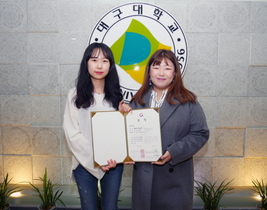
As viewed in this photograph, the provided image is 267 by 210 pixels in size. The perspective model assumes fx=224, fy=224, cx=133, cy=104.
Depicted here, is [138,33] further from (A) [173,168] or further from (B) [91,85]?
(A) [173,168]

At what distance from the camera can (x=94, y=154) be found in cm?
150

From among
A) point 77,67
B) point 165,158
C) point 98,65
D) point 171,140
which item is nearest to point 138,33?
point 77,67

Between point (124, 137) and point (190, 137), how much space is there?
1.43ft

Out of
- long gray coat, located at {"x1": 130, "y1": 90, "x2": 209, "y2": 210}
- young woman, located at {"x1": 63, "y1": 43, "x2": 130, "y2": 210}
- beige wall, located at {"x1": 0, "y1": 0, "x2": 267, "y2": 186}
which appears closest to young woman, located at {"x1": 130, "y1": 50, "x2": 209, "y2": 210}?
long gray coat, located at {"x1": 130, "y1": 90, "x2": 209, "y2": 210}

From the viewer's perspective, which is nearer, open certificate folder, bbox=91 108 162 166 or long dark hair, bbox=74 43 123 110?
open certificate folder, bbox=91 108 162 166

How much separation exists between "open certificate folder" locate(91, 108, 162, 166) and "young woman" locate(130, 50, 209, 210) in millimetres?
A: 81

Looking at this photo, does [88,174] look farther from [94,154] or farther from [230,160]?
[230,160]

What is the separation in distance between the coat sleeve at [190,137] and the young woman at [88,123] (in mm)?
408

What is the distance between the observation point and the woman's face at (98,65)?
161 centimetres

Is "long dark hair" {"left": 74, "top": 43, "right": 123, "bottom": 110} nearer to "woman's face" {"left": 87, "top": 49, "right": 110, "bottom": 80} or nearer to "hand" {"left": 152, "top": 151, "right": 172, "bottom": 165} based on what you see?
"woman's face" {"left": 87, "top": 49, "right": 110, "bottom": 80}

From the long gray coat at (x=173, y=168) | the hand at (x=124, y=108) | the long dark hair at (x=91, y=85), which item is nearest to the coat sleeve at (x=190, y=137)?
the long gray coat at (x=173, y=168)

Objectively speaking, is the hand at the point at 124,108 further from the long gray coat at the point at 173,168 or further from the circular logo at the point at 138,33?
the circular logo at the point at 138,33

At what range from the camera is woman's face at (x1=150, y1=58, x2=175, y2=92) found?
1.47 m

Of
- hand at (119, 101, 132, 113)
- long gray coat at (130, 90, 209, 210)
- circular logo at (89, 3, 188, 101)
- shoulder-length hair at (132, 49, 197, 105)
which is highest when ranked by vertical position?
circular logo at (89, 3, 188, 101)
